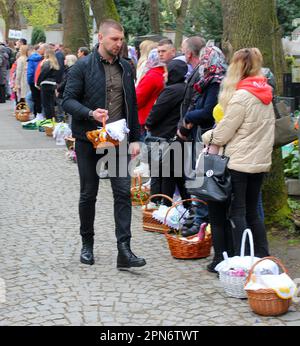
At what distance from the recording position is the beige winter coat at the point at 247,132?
5840mm

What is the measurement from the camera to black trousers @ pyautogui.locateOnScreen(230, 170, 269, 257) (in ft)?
19.8

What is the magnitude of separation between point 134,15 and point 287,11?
17.8 ft

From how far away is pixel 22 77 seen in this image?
792 inches

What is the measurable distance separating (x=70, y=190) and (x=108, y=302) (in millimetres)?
4876

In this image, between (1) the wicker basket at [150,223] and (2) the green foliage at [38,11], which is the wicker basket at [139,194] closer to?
(1) the wicker basket at [150,223]

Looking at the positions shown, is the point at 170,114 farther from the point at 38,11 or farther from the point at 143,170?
the point at 38,11

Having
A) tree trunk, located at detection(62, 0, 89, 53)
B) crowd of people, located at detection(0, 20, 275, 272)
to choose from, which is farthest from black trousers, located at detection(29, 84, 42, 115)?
crowd of people, located at detection(0, 20, 275, 272)

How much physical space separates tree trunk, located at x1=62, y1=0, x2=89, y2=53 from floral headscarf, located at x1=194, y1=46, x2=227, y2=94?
1383cm

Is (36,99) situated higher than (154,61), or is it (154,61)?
(154,61)

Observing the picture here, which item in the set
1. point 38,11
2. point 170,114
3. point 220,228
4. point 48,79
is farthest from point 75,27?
point 38,11

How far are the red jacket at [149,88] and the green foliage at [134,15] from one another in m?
15.0
